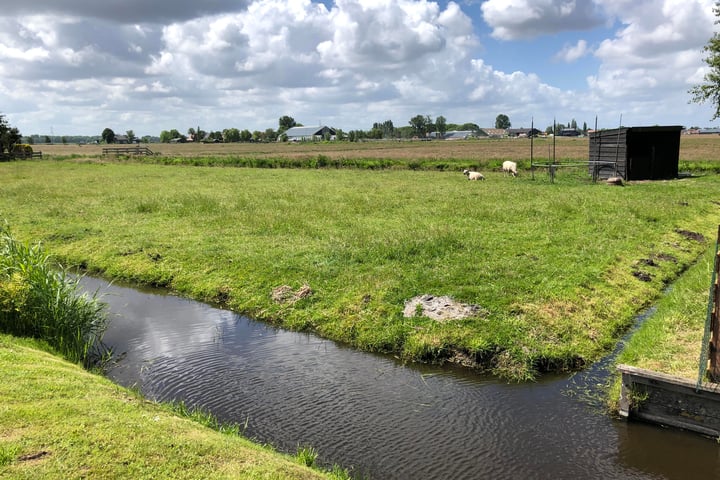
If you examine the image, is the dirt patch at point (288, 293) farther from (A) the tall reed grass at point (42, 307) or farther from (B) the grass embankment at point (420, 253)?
(A) the tall reed grass at point (42, 307)

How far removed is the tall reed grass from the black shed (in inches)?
1295

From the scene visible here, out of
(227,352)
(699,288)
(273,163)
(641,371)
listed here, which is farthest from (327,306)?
(273,163)

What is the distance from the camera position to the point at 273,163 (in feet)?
194

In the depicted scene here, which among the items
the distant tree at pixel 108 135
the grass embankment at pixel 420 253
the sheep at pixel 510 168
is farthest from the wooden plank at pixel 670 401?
the distant tree at pixel 108 135

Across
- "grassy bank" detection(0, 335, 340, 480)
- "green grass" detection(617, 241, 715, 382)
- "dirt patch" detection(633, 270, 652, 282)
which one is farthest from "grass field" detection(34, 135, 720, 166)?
"grassy bank" detection(0, 335, 340, 480)

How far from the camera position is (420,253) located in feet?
52.1

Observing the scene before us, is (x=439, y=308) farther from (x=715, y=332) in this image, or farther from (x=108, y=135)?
(x=108, y=135)

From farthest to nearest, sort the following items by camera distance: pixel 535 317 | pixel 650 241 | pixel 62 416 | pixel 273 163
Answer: pixel 273 163 → pixel 650 241 → pixel 535 317 → pixel 62 416

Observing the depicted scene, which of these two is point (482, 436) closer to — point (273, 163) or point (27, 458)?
point (27, 458)

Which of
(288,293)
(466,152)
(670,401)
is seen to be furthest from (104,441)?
(466,152)

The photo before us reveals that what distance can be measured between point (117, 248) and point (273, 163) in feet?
134

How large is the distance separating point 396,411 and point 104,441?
4614mm

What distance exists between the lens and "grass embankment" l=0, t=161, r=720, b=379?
1152 centimetres

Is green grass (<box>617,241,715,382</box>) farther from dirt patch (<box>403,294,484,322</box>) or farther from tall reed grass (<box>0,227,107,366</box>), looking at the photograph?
tall reed grass (<box>0,227,107,366</box>)
